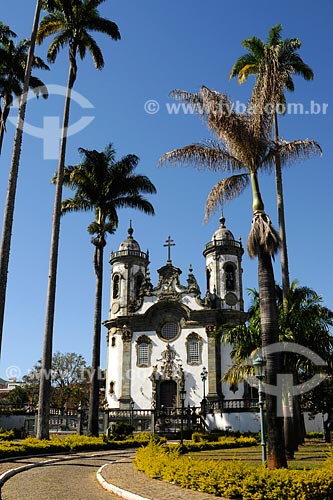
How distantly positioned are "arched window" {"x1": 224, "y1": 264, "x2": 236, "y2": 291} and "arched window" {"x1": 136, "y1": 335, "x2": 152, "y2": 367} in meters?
8.66

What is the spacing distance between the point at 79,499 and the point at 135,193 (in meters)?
23.8

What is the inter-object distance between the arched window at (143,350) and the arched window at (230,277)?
28.4 ft

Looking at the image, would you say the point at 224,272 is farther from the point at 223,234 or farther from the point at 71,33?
the point at 71,33

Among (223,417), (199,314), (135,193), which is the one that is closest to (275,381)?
(135,193)

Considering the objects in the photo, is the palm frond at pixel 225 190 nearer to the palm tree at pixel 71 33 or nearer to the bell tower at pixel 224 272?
the palm tree at pixel 71 33

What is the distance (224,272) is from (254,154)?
1267 inches

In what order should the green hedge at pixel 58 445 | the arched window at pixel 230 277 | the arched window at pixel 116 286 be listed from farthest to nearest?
1. the arched window at pixel 116 286
2. the arched window at pixel 230 277
3. the green hedge at pixel 58 445

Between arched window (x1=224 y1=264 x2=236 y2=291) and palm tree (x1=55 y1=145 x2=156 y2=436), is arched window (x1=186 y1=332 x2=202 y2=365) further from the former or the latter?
palm tree (x1=55 y1=145 x2=156 y2=436)

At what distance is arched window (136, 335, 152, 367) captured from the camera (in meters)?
46.2

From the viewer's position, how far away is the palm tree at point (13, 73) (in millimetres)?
29141

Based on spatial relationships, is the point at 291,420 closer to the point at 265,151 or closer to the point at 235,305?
the point at 265,151

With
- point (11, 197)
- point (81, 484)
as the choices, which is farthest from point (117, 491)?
point (11, 197)

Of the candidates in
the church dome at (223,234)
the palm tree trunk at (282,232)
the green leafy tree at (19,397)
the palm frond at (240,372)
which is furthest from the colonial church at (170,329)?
the green leafy tree at (19,397)

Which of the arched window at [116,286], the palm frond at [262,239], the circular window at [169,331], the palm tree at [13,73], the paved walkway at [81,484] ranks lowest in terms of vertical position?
the paved walkway at [81,484]
